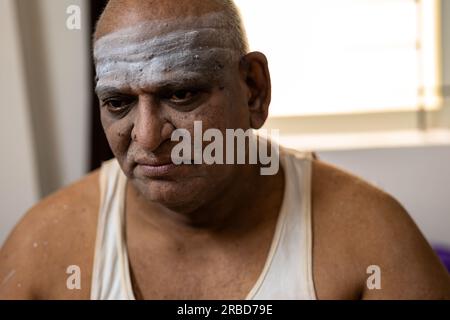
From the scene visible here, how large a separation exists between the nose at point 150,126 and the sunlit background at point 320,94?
29.5 inches

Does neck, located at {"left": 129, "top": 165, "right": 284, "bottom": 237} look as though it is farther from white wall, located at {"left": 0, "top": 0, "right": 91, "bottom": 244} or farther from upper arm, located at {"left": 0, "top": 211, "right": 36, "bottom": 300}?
white wall, located at {"left": 0, "top": 0, "right": 91, "bottom": 244}

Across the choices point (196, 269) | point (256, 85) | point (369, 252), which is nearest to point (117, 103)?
point (256, 85)

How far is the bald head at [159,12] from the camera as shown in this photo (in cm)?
68

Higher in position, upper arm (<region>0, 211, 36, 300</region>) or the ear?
the ear

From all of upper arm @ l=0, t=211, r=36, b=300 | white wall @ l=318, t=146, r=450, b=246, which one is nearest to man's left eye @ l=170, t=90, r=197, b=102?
upper arm @ l=0, t=211, r=36, b=300

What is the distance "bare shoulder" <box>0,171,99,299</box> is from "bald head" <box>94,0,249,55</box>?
0.35m

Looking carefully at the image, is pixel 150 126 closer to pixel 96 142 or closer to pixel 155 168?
pixel 155 168

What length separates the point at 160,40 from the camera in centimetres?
68

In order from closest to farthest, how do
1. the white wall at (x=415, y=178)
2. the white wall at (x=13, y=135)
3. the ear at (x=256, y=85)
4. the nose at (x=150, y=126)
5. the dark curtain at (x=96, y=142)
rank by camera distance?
the nose at (x=150, y=126) → the ear at (x=256, y=85) → the white wall at (x=13, y=135) → the dark curtain at (x=96, y=142) → the white wall at (x=415, y=178)

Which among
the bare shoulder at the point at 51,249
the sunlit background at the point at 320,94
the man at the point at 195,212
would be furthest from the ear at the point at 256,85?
the sunlit background at the point at 320,94

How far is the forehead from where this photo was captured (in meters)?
0.68

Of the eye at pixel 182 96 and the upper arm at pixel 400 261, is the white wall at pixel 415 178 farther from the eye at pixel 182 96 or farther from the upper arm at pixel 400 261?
the eye at pixel 182 96

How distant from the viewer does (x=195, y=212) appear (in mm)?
875
